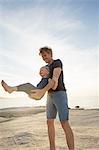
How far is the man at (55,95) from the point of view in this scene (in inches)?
215

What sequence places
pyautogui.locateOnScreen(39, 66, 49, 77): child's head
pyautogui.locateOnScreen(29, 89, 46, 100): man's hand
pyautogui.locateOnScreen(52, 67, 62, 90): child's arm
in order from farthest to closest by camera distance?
pyautogui.locateOnScreen(39, 66, 49, 77): child's head, pyautogui.locateOnScreen(52, 67, 62, 90): child's arm, pyautogui.locateOnScreen(29, 89, 46, 100): man's hand

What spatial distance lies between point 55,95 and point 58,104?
14cm

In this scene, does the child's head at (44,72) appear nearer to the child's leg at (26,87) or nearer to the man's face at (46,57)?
the man's face at (46,57)

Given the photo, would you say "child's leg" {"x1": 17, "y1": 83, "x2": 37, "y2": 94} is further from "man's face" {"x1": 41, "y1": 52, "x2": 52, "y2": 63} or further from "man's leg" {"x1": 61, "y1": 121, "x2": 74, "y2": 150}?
"man's leg" {"x1": 61, "y1": 121, "x2": 74, "y2": 150}

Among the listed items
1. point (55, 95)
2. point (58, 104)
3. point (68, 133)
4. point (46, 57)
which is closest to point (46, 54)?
point (46, 57)

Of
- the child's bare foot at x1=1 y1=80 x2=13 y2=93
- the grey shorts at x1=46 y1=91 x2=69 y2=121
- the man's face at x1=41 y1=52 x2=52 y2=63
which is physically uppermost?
the man's face at x1=41 y1=52 x2=52 y2=63

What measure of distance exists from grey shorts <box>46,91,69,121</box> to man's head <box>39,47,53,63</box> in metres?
0.51

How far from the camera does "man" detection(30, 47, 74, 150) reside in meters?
5.46

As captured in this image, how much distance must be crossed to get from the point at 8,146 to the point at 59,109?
6.43 feet

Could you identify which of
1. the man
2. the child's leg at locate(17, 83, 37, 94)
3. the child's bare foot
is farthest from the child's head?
the child's bare foot

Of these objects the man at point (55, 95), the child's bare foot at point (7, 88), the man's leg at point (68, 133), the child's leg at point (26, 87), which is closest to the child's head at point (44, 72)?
the man at point (55, 95)

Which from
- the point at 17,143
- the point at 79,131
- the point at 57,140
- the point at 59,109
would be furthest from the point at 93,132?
the point at 59,109

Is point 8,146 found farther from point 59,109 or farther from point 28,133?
point 59,109

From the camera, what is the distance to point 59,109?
18.2 ft
